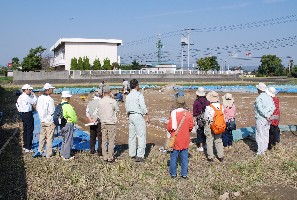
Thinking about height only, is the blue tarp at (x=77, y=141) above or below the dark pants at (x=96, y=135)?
below

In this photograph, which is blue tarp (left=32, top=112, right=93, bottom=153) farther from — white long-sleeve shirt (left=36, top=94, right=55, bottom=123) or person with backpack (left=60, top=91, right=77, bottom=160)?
person with backpack (left=60, top=91, right=77, bottom=160)

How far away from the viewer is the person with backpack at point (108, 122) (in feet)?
28.3

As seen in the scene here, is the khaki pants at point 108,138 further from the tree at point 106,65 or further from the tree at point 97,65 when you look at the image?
the tree at point 106,65

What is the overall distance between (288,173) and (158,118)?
9559mm

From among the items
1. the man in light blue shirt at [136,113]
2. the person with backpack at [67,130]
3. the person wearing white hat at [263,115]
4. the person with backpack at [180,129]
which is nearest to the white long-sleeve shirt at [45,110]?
the person with backpack at [67,130]

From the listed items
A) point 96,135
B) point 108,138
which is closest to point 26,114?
point 96,135

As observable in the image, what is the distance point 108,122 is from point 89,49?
6382cm

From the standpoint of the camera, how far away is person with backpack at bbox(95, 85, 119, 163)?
8.62 meters

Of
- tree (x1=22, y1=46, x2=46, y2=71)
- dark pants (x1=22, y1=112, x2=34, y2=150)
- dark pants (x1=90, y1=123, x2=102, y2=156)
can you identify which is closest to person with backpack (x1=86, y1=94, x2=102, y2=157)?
dark pants (x1=90, y1=123, x2=102, y2=156)

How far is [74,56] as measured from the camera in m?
70.4

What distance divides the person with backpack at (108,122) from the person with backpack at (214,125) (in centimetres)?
207

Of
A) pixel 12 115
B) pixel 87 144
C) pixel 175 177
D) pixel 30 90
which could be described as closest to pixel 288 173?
pixel 175 177

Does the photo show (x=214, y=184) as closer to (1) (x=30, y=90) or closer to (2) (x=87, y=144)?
(2) (x=87, y=144)

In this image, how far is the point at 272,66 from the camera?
256ft
